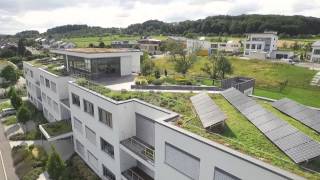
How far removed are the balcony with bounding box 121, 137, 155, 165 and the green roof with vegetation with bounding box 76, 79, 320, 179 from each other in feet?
12.5

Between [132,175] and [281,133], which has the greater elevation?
[281,133]

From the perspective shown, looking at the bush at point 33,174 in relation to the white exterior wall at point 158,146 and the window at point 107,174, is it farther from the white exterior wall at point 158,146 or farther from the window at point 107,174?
the window at point 107,174

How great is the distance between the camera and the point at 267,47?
10200cm

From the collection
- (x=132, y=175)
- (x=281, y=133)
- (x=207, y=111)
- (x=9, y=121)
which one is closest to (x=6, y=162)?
(x=9, y=121)

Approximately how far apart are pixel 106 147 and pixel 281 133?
1666 centimetres

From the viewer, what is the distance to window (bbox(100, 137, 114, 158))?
22877mm

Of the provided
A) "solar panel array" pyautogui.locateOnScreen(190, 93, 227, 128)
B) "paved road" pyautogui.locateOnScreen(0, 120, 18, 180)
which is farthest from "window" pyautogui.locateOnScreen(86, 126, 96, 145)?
"solar panel array" pyautogui.locateOnScreen(190, 93, 227, 128)

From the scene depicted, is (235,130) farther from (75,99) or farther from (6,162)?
(6,162)

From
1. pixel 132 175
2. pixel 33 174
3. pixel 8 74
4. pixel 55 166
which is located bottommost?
pixel 33 174

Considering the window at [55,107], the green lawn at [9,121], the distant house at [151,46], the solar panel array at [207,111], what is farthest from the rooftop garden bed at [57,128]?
the distant house at [151,46]

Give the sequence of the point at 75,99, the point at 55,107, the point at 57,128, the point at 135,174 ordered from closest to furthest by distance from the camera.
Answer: the point at 135,174 < the point at 75,99 < the point at 57,128 < the point at 55,107

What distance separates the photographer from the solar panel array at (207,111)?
592 inches

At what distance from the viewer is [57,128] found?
31.5 meters

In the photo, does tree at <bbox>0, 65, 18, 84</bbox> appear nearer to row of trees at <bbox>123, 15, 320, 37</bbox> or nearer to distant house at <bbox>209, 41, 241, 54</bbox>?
distant house at <bbox>209, 41, 241, 54</bbox>
